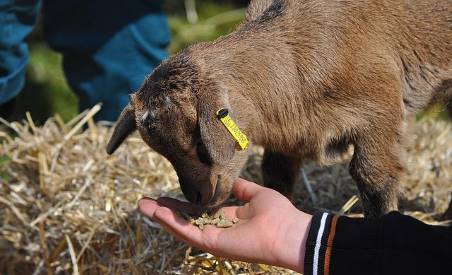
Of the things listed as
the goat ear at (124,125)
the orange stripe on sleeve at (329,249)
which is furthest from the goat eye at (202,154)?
the orange stripe on sleeve at (329,249)

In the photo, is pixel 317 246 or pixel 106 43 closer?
pixel 317 246

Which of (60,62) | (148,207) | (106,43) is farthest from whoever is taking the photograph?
(60,62)

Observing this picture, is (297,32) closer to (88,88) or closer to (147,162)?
(147,162)

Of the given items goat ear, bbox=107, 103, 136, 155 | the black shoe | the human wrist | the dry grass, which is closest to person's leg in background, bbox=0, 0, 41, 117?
the black shoe

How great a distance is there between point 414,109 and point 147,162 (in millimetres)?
1517

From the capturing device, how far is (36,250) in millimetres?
3943

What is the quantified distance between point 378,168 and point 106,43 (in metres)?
2.35

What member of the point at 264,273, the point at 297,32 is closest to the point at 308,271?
the point at 264,273

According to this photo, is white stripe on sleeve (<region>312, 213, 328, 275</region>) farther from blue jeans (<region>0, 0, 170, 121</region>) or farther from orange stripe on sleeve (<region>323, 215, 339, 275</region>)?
blue jeans (<region>0, 0, 170, 121</region>)

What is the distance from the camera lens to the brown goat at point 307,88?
10.1 feet

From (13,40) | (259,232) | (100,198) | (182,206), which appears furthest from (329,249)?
(13,40)

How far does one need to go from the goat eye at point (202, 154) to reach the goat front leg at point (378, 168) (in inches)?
26.8

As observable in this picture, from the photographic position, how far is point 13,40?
443cm

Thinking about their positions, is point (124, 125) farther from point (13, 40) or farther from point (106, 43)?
point (106, 43)
